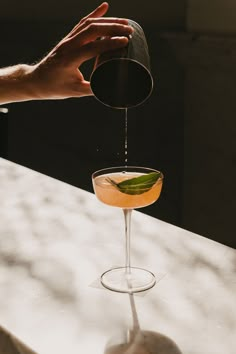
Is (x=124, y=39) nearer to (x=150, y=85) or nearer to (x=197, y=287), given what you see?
(x=150, y=85)

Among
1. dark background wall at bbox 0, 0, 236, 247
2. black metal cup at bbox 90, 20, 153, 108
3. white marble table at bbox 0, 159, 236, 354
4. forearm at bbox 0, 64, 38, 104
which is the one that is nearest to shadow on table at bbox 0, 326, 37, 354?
white marble table at bbox 0, 159, 236, 354

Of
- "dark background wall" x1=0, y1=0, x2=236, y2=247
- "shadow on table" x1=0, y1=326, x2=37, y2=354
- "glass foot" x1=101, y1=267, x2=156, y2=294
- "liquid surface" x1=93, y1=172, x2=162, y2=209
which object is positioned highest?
"liquid surface" x1=93, y1=172, x2=162, y2=209

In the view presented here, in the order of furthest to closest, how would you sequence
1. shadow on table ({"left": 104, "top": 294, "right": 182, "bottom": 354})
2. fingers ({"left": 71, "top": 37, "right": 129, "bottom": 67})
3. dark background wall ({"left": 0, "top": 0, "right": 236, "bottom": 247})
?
dark background wall ({"left": 0, "top": 0, "right": 236, "bottom": 247}) < fingers ({"left": 71, "top": 37, "right": 129, "bottom": 67}) < shadow on table ({"left": 104, "top": 294, "right": 182, "bottom": 354})

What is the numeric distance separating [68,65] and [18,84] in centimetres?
24

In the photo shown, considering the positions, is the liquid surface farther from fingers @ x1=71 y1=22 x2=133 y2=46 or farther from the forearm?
the forearm

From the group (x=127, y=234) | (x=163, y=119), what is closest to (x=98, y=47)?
(x=127, y=234)

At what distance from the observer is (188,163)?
13.2ft

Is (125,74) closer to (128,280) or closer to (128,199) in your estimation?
(128,199)

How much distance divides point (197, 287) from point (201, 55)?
2.77 metres

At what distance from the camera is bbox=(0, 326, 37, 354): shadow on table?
2.84 ft

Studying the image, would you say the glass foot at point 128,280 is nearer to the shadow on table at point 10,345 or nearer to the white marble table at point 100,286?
the white marble table at point 100,286

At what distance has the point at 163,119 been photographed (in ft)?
13.3

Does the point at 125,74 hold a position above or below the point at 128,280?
above

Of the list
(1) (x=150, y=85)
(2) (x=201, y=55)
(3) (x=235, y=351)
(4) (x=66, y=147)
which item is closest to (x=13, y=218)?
(1) (x=150, y=85)
